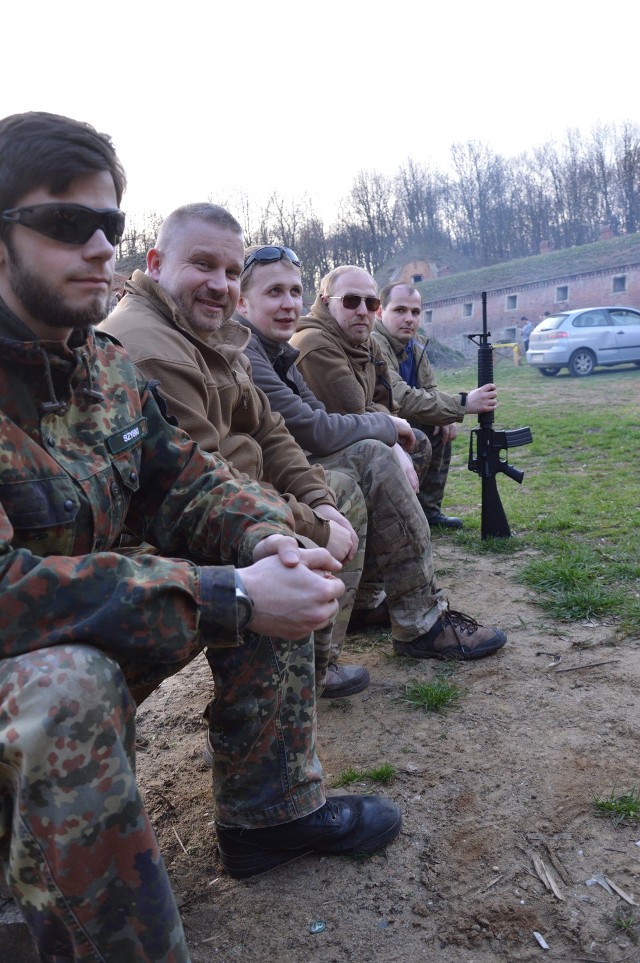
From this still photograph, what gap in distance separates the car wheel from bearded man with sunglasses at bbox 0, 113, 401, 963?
2023 cm

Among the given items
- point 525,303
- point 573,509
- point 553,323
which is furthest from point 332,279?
point 525,303

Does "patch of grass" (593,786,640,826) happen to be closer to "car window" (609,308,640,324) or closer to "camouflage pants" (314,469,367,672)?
"camouflage pants" (314,469,367,672)

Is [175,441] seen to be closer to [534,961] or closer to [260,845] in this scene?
[260,845]

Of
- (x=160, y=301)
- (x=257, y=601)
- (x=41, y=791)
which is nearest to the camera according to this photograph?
(x=41, y=791)

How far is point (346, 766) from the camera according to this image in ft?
9.58

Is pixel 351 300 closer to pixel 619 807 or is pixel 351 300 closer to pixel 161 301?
pixel 161 301

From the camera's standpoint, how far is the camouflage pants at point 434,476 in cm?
619

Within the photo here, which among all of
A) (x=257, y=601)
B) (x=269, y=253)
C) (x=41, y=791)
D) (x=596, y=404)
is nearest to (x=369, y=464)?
(x=269, y=253)

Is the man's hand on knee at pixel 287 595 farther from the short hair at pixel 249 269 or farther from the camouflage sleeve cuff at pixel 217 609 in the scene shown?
the short hair at pixel 249 269

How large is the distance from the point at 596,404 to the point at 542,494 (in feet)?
26.2

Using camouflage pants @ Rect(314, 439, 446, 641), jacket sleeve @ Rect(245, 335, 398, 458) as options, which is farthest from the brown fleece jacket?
camouflage pants @ Rect(314, 439, 446, 641)

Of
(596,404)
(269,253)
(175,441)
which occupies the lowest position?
(596,404)

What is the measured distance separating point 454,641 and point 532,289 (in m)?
43.7

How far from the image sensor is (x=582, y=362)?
21.3m
